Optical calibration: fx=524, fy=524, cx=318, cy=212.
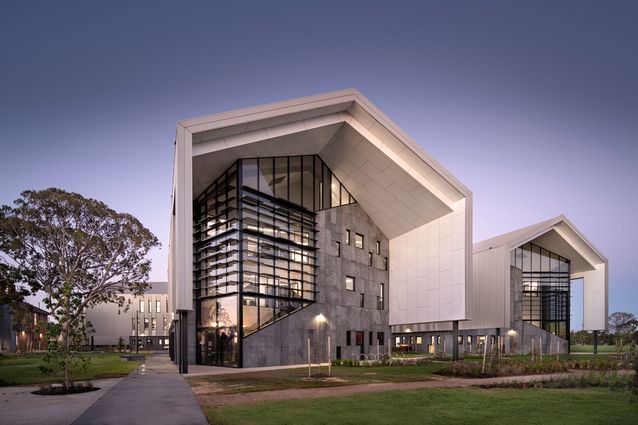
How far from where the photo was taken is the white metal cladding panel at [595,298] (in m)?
57.2

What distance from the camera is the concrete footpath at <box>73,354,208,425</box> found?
A: 1216cm

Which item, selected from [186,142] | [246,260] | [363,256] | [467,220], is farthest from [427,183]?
[186,142]

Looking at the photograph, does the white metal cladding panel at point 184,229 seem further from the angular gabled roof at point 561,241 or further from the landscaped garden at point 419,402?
the angular gabled roof at point 561,241

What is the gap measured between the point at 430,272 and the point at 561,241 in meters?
23.3

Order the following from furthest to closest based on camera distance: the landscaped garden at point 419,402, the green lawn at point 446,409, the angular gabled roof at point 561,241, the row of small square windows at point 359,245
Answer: the angular gabled roof at point 561,241 < the row of small square windows at point 359,245 < the landscaped garden at point 419,402 < the green lawn at point 446,409

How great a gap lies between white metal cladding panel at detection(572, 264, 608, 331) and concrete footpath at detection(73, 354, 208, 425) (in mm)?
51634

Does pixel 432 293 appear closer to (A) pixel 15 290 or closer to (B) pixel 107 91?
(B) pixel 107 91

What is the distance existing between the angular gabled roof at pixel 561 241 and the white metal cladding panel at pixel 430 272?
39.7 feet

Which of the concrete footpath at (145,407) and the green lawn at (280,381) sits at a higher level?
the concrete footpath at (145,407)

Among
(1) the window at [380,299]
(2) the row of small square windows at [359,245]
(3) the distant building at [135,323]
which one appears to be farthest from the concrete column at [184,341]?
(3) the distant building at [135,323]

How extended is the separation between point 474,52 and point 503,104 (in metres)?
5.48

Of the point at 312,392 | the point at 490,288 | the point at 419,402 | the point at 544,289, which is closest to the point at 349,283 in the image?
the point at 490,288

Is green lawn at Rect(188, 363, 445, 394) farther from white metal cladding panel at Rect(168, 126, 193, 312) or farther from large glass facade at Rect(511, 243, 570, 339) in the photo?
large glass facade at Rect(511, 243, 570, 339)

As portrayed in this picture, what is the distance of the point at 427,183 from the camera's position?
114 ft
